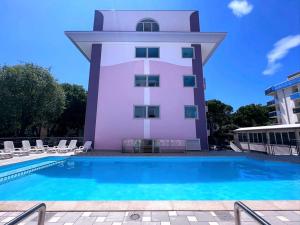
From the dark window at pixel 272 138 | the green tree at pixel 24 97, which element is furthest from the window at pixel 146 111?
the green tree at pixel 24 97

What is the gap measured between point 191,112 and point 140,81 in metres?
5.53

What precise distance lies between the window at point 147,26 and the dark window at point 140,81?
544cm

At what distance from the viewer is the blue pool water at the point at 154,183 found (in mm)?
5363

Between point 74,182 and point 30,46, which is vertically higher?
point 30,46

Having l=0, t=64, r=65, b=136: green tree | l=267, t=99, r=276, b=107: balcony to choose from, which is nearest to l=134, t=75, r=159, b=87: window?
l=0, t=64, r=65, b=136: green tree

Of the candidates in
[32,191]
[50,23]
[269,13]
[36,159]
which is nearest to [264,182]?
[32,191]

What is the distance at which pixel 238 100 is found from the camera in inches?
1954

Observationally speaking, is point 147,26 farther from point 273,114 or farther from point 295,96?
point 273,114

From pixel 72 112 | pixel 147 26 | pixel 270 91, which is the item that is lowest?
pixel 72 112

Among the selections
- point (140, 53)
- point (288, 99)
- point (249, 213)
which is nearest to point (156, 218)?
point (249, 213)

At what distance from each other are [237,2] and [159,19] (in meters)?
7.49

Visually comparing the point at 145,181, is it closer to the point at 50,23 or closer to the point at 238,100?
the point at 50,23

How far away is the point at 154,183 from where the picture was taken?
6.72 m

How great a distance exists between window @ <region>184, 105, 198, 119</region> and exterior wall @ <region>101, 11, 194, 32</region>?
8191mm
